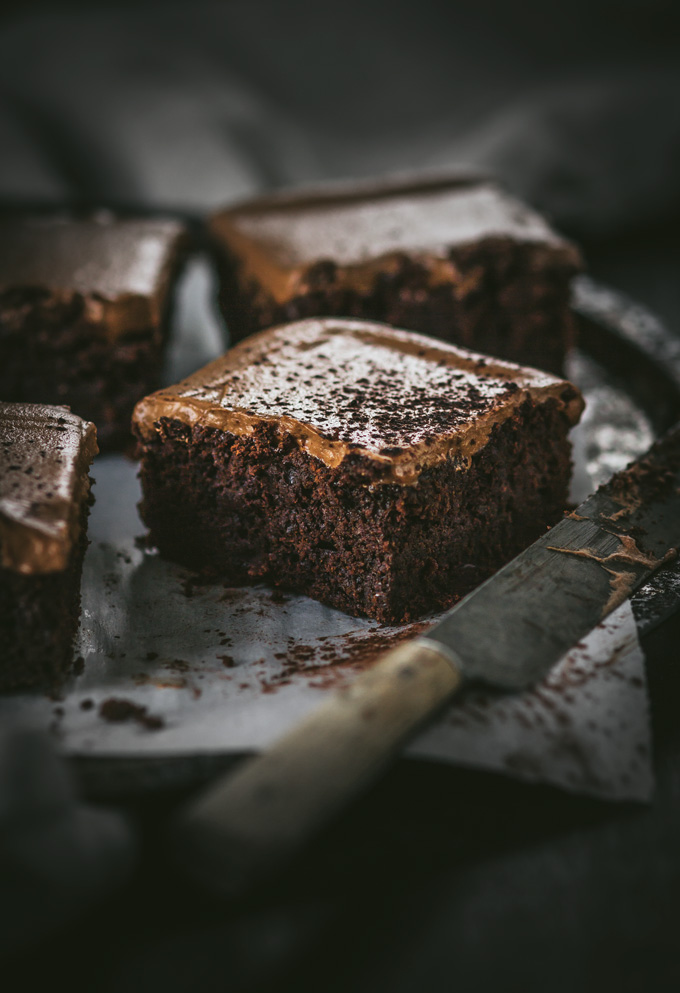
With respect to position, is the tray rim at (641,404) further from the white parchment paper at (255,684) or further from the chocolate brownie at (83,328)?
the chocolate brownie at (83,328)

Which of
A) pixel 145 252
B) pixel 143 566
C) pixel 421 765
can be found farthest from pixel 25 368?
pixel 421 765

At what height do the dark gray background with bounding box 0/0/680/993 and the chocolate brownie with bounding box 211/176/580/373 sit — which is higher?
the dark gray background with bounding box 0/0/680/993

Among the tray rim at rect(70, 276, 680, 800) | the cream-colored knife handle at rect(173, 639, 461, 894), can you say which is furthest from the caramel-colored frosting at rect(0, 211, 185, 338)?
the cream-colored knife handle at rect(173, 639, 461, 894)

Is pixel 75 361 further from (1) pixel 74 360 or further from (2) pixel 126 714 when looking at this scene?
(2) pixel 126 714

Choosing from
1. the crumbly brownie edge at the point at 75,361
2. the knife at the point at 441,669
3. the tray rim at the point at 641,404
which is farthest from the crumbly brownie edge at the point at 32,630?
the crumbly brownie edge at the point at 75,361

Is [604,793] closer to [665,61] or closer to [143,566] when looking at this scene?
[143,566]

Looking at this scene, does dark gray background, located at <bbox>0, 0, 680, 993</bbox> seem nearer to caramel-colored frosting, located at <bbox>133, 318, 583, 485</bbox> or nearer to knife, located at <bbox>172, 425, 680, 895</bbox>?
caramel-colored frosting, located at <bbox>133, 318, 583, 485</bbox>

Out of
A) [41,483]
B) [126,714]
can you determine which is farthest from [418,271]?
[126,714]
